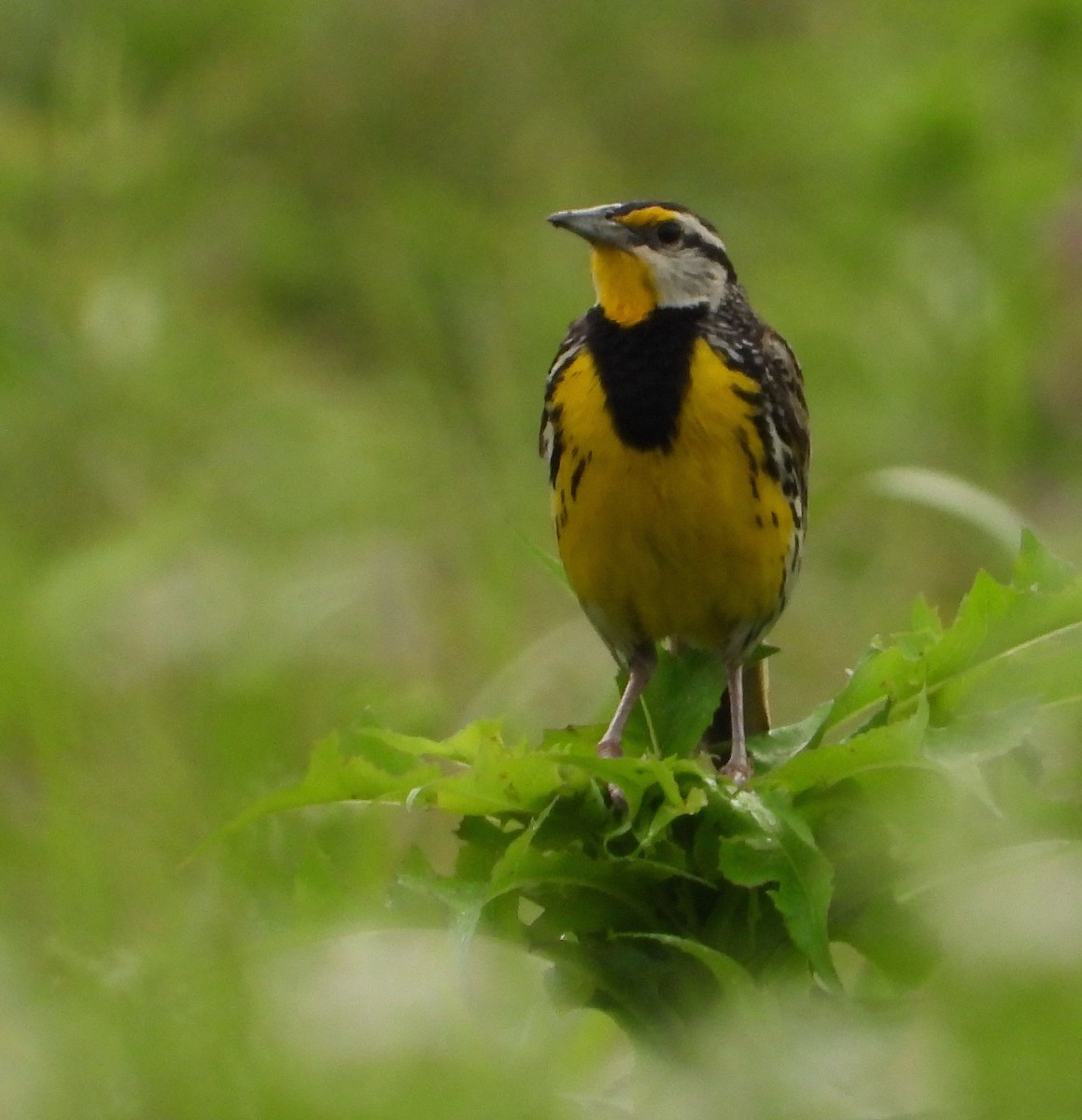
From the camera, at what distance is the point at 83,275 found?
423 cm

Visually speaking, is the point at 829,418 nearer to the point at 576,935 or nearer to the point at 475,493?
the point at 475,493

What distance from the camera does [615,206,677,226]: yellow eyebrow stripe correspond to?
2947mm

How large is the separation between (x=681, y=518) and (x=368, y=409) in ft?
10.2

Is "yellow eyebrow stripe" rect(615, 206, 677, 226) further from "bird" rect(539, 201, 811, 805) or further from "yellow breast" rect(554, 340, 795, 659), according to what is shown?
"yellow breast" rect(554, 340, 795, 659)

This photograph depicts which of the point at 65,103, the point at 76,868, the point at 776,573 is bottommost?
the point at 76,868

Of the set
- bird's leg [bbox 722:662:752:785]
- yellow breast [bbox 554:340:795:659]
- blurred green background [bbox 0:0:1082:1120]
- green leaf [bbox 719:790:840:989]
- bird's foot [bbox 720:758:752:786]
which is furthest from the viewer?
yellow breast [bbox 554:340:795:659]

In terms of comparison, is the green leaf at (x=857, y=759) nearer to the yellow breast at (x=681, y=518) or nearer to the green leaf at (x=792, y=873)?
the green leaf at (x=792, y=873)

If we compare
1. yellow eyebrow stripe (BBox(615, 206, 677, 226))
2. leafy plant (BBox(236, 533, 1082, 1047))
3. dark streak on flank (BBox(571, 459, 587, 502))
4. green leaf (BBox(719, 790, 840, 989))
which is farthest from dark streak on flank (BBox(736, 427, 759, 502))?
green leaf (BBox(719, 790, 840, 989))

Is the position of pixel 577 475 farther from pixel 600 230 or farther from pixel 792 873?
pixel 792 873

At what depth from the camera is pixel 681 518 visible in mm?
2770

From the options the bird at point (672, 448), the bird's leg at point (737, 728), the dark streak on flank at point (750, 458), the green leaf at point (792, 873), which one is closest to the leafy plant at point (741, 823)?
the green leaf at point (792, 873)

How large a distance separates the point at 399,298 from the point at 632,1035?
459cm

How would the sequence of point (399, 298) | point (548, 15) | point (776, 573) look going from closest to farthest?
point (776, 573)
point (399, 298)
point (548, 15)

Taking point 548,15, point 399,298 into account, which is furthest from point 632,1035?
point 548,15
